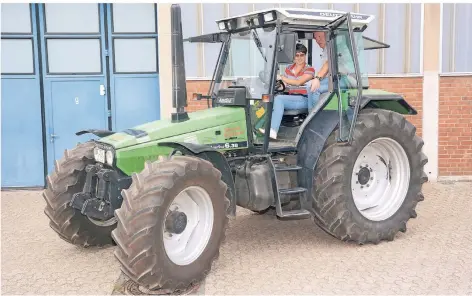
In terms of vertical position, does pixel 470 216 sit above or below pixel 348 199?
below

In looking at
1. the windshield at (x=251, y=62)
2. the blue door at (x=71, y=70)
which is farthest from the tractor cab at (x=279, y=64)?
the blue door at (x=71, y=70)

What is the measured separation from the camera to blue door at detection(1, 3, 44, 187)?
9453 millimetres

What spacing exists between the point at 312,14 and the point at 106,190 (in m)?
2.72

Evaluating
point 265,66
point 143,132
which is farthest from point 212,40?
point 143,132

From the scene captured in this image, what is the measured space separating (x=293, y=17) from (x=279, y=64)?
0.53 m

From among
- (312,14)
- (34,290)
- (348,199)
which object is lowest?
(34,290)

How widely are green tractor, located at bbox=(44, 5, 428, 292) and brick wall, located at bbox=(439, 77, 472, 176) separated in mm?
3384

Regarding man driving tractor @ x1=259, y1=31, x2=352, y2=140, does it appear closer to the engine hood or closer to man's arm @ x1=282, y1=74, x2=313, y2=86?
man's arm @ x1=282, y1=74, x2=313, y2=86

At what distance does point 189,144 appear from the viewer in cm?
500

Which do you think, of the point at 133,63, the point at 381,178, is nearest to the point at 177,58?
the point at 381,178

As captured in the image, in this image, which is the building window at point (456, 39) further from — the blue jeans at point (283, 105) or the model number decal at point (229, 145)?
the model number decal at point (229, 145)

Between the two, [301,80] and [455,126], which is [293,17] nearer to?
[301,80]

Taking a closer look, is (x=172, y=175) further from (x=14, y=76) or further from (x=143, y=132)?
(x=14, y=76)

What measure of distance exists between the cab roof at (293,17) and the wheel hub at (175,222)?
2161 mm
